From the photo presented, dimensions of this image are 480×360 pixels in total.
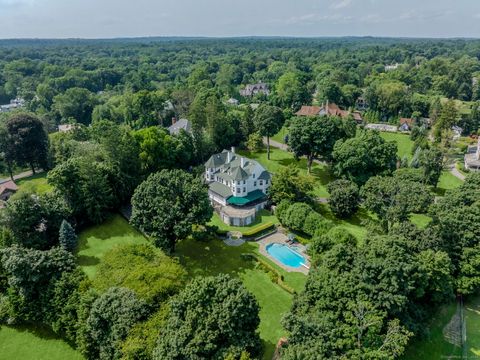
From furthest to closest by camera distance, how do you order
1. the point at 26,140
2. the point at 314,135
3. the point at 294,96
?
the point at 294,96, the point at 26,140, the point at 314,135

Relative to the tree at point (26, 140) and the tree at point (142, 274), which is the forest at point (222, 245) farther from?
the tree at point (26, 140)

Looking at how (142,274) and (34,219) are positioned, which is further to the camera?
(34,219)

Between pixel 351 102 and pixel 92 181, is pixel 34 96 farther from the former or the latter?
pixel 351 102

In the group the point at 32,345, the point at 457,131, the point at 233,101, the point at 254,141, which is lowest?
the point at 32,345

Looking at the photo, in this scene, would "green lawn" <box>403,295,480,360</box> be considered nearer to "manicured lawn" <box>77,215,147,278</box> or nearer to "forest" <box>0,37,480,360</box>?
"forest" <box>0,37,480,360</box>

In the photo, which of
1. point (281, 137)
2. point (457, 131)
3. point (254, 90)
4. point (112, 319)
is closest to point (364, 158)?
point (281, 137)

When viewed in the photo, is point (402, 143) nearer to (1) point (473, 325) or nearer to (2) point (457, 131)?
(2) point (457, 131)
